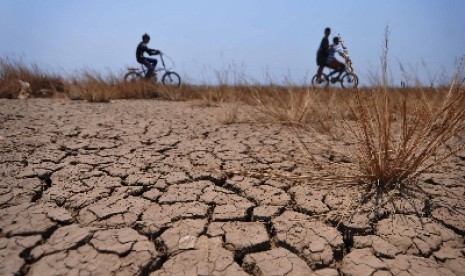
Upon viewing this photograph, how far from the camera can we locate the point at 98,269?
957mm

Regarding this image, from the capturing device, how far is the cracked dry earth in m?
1.00

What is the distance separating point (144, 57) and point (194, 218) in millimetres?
5960

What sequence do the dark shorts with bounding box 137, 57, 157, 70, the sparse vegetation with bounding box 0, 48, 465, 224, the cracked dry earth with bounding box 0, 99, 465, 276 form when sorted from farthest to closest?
the dark shorts with bounding box 137, 57, 157, 70, the sparse vegetation with bounding box 0, 48, 465, 224, the cracked dry earth with bounding box 0, 99, 465, 276

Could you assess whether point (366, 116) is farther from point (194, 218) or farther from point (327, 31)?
point (327, 31)

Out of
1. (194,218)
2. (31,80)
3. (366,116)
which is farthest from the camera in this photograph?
(31,80)

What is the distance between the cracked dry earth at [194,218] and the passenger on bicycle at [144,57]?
4.67 m

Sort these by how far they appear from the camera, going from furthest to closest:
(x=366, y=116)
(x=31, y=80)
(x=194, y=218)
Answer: (x=31, y=80) → (x=366, y=116) → (x=194, y=218)

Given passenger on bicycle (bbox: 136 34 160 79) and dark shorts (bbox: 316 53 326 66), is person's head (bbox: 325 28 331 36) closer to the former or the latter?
dark shorts (bbox: 316 53 326 66)

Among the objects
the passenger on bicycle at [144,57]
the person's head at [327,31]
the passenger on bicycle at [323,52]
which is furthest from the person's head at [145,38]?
the person's head at [327,31]

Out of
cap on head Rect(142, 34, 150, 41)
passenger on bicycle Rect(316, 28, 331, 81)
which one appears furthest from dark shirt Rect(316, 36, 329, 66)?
cap on head Rect(142, 34, 150, 41)

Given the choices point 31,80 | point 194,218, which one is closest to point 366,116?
point 194,218

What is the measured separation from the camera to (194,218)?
124 cm

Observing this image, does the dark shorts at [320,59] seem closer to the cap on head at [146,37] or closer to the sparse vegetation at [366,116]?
the sparse vegetation at [366,116]

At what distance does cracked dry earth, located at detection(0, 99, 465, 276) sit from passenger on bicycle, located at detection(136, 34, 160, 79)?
467 centimetres
